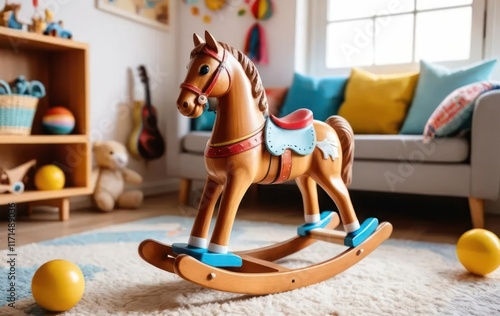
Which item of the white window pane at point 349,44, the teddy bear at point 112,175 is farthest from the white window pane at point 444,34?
the teddy bear at point 112,175

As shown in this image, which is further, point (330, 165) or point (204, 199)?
point (330, 165)

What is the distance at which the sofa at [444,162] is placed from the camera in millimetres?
1685

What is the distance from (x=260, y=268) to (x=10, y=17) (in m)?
1.54

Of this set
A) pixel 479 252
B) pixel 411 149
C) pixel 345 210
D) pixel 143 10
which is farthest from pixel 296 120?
pixel 143 10

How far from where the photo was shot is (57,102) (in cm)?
219

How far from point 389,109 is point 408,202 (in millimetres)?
590

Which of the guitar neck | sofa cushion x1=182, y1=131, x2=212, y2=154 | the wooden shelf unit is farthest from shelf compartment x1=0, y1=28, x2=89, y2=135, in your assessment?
the guitar neck

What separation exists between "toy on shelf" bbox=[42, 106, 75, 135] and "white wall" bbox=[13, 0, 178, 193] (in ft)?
1.51

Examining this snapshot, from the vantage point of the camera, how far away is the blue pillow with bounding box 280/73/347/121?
2.47m

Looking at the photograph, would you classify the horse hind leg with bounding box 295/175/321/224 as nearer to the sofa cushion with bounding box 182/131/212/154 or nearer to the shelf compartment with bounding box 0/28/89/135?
the sofa cushion with bounding box 182/131/212/154

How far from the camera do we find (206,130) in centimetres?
252

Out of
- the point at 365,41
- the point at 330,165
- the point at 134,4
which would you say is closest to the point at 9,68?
the point at 134,4

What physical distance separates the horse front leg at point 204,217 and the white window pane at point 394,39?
1.98m

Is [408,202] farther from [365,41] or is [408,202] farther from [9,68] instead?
[9,68]
